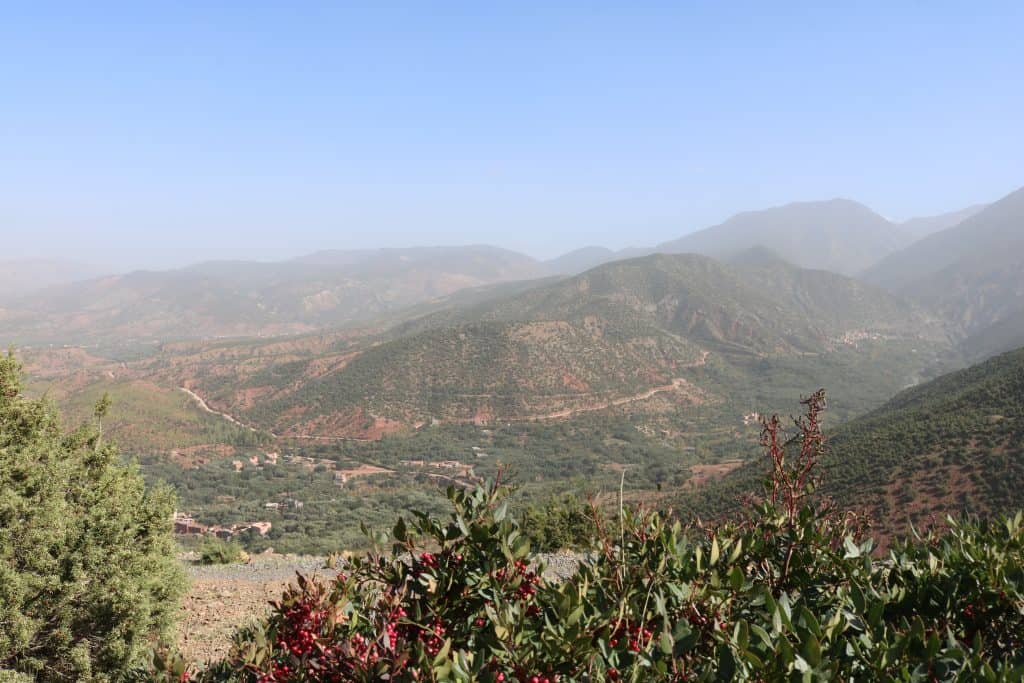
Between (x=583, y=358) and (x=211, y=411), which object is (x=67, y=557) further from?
(x=583, y=358)

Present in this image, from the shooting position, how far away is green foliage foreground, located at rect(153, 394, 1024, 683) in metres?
1.92

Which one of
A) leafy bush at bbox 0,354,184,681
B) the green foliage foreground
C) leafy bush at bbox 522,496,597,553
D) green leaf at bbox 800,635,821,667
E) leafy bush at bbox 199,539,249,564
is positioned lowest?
leafy bush at bbox 522,496,597,553

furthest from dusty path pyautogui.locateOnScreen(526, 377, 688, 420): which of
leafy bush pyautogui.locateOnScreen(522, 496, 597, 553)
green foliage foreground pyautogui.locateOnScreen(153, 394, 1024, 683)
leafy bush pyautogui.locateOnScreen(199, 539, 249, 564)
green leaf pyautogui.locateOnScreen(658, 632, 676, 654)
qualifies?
green leaf pyautogui.locateOnScreen(658, 632, 676, 654)

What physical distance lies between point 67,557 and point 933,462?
3205 cm

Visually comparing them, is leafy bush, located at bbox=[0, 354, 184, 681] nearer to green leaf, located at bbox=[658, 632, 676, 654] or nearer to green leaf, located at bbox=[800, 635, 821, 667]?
green leaf, located at bbox=[658, 632, 676, 654]

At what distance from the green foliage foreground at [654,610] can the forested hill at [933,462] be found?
17.0m

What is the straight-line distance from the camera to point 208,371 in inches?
3533

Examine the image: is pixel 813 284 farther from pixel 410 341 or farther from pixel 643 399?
pixel 410 341

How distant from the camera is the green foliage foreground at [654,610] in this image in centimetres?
192

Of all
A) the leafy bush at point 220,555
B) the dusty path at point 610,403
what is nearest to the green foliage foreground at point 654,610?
the leafy bush at point 220,555

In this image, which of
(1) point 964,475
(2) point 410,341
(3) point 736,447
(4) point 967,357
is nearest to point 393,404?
(2) point 410,341

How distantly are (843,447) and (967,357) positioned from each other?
9963 cm

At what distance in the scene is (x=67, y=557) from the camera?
629 cm

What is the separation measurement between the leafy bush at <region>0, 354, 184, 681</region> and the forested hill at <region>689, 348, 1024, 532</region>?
62.8 ft
